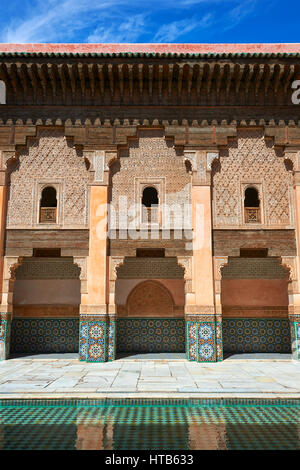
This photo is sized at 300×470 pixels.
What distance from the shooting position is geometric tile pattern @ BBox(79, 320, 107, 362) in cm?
710

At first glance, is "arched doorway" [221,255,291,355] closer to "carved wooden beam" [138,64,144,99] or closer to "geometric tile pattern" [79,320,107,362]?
"geometric tile pattern" [79,320,107,362]

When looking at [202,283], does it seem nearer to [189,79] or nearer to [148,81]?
[189,79]

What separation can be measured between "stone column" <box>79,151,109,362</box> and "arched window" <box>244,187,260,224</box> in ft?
8.99

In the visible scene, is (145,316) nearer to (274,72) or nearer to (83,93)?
(83,93)

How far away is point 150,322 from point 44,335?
2.27 meters

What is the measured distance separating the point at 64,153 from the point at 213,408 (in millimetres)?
5523

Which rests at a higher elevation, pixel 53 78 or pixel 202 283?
pixel 53 78

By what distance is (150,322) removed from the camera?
27.9 ft

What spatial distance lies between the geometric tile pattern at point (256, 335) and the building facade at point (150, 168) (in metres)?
0.08

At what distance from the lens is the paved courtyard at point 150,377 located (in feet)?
15.0

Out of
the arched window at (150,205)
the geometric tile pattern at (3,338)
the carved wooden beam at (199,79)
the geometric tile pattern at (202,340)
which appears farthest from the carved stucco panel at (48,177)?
the geometric tile pattern at (202,340)

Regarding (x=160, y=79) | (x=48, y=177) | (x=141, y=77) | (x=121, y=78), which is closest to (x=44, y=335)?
(x=48, y=177)

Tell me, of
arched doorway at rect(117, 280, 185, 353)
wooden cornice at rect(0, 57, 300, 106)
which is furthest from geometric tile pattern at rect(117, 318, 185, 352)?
wooden cornice at rect(0, 57, 300, 106)

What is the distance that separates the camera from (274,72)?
24.8ft
